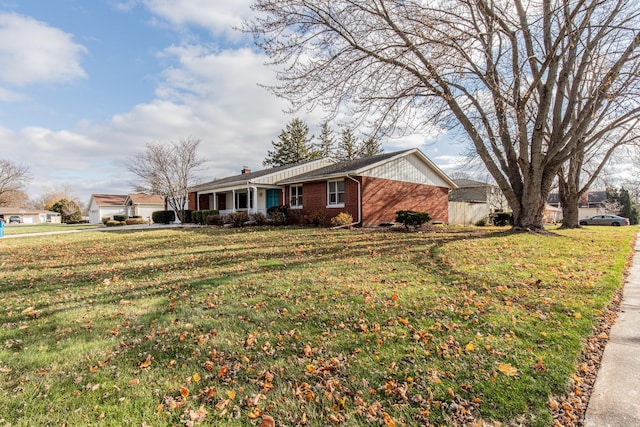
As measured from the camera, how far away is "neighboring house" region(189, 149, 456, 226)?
18.2 meters

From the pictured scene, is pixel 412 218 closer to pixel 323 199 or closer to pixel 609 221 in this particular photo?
pixel 323 199

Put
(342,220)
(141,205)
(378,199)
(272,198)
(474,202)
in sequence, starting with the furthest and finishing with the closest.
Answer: (141,205) < (474,202) < (272,198) < (378,199) < (342,220)

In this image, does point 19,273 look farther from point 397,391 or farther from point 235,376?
point 397,391

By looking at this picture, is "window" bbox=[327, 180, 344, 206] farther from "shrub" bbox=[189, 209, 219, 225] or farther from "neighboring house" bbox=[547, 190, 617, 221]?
"neighboring house" bbox=[547, 190, 617, 221]

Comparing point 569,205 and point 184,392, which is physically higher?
point 569,205

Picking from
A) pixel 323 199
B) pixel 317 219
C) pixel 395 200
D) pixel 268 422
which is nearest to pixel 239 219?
pixel 317 219

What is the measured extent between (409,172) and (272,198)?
9895mm

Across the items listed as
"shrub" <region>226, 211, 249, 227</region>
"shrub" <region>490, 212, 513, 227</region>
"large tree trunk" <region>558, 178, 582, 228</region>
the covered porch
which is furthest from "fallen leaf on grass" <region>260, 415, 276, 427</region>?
"shrub" <region>490, 212, 513, 227</region>

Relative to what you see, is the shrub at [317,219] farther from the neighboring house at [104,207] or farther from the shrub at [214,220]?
→ the neighboring house at [104,207]

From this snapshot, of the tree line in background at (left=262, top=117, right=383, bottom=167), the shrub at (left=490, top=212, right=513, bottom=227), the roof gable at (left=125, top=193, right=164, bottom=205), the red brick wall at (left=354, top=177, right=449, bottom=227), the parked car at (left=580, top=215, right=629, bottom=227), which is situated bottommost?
the parked car at (left=580, top=215, right=629, bottom=227)

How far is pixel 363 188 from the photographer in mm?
17953

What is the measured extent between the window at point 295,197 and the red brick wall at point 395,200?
511 centimetres

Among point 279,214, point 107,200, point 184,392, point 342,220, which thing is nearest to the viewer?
point 184,392

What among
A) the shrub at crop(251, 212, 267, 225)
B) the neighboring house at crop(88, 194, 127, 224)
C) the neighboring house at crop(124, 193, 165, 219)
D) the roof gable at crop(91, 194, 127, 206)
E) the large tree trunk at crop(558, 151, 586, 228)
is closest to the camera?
the shrub at crop(251, 212, 267, 225)
